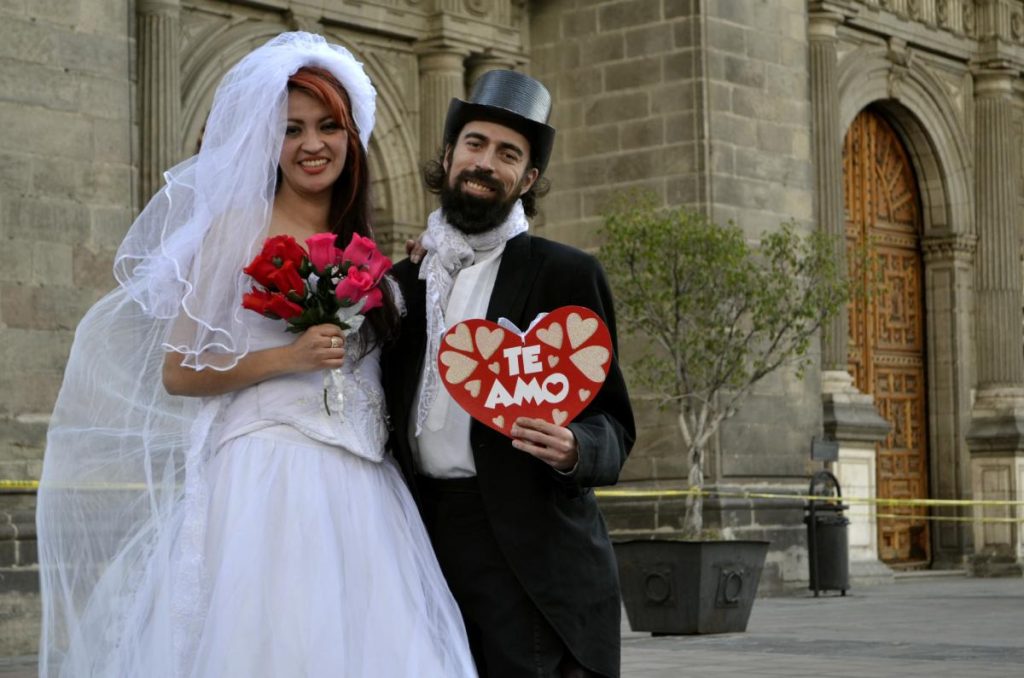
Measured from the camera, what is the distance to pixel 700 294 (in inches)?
604

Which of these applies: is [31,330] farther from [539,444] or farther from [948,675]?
[539,444]

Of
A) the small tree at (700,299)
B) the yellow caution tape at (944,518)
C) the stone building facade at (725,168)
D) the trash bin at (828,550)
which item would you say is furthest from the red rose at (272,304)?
the yellow caution tape at (944,518)

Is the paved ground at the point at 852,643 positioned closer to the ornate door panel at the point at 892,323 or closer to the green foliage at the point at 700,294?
the green foliage at the point at 700,294

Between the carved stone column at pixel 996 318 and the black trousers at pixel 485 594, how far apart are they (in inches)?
705

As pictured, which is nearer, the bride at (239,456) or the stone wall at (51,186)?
the bride at (239,456)

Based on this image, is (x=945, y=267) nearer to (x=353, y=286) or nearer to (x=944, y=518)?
(x=944, y=518)

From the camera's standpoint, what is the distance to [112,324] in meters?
4.33

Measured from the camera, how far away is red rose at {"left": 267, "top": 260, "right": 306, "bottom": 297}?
12.8ft

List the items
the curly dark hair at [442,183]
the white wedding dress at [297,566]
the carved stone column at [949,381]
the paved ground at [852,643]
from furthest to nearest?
the carved stone column at [949,381] → the paved ground at [852,643] → the curly dark hair at [442,183] → the white wedding dress at [297,566]

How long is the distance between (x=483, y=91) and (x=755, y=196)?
43.7 ft

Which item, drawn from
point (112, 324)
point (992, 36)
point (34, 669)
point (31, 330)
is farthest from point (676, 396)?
point (112, 324)

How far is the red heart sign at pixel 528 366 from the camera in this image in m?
3.81

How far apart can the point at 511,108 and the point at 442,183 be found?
→ 0.31 meters

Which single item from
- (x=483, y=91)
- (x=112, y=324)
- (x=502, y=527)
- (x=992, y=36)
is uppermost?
(x=992, y=36)
